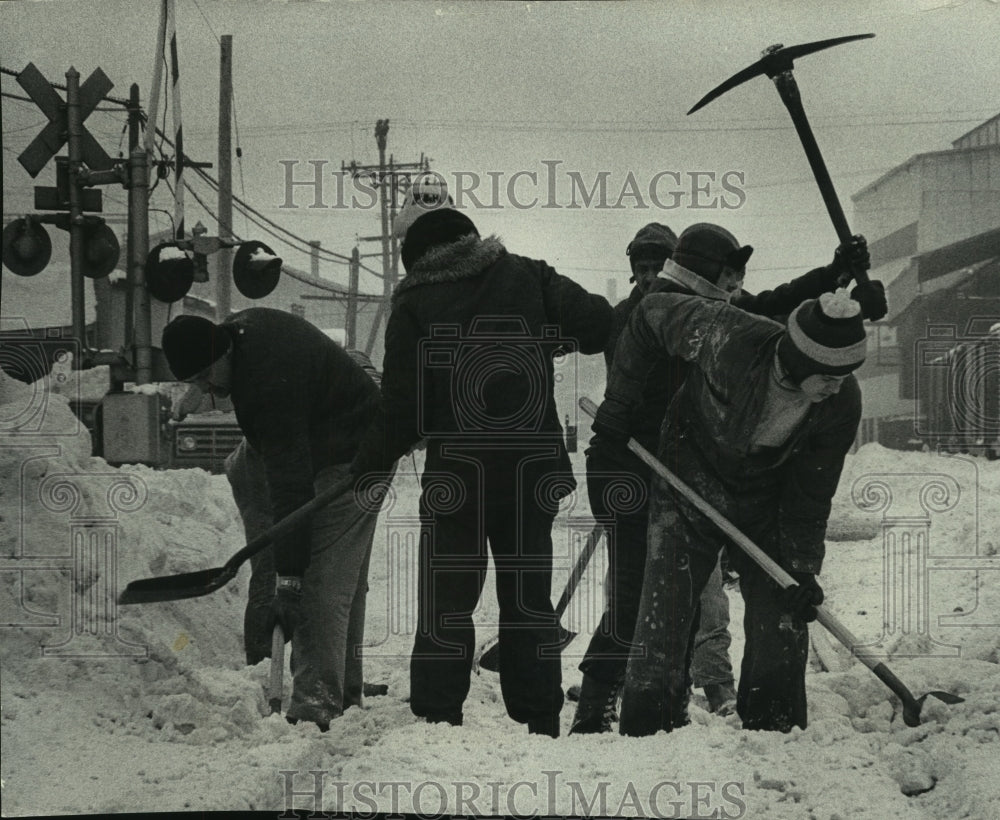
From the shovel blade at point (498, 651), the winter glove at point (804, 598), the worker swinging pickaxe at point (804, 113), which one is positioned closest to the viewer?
the winter glove at point (804, 598)

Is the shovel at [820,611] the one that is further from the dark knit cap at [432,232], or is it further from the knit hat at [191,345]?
the knit hat at [191,345]

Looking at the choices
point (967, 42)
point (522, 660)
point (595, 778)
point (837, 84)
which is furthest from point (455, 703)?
point (967, 42)

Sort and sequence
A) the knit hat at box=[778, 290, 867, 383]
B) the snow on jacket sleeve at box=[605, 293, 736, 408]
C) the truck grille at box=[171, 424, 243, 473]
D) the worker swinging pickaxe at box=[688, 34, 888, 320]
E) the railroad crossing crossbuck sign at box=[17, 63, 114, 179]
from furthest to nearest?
the truck grille at box=[171, 424, 243, 473] → the railroad crossing crossbuck sign at box=[17, 63, 114, 179] → the worker swinging pickaxe at box=[688, 34, 888, 320] → the snow on jacket sleeve at box=[605, 293, 736, 408] → the knit hat at box=[778, 290, 867, 383]

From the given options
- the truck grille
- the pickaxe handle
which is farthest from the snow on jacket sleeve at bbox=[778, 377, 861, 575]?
the truck grille

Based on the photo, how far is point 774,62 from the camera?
4.14m

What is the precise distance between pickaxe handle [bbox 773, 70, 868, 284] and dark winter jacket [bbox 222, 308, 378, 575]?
186 cm

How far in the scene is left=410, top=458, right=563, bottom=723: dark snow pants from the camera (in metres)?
3.94

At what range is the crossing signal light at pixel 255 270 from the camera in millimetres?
4359

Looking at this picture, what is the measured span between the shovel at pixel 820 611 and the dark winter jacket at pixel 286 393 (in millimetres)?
1077

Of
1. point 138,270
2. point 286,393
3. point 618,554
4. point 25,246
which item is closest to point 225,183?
point 138,270

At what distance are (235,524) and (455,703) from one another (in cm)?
123

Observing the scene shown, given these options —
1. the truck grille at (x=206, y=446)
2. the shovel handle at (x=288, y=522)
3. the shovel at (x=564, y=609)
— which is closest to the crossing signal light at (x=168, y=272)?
the truck grille at (x=206, y=446)

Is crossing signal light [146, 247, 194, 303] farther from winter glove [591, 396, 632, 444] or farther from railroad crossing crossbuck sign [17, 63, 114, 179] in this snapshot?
winter glove [591, 396, 632, 444]

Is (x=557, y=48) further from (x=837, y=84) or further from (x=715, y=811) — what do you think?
(x=715, y=811)
